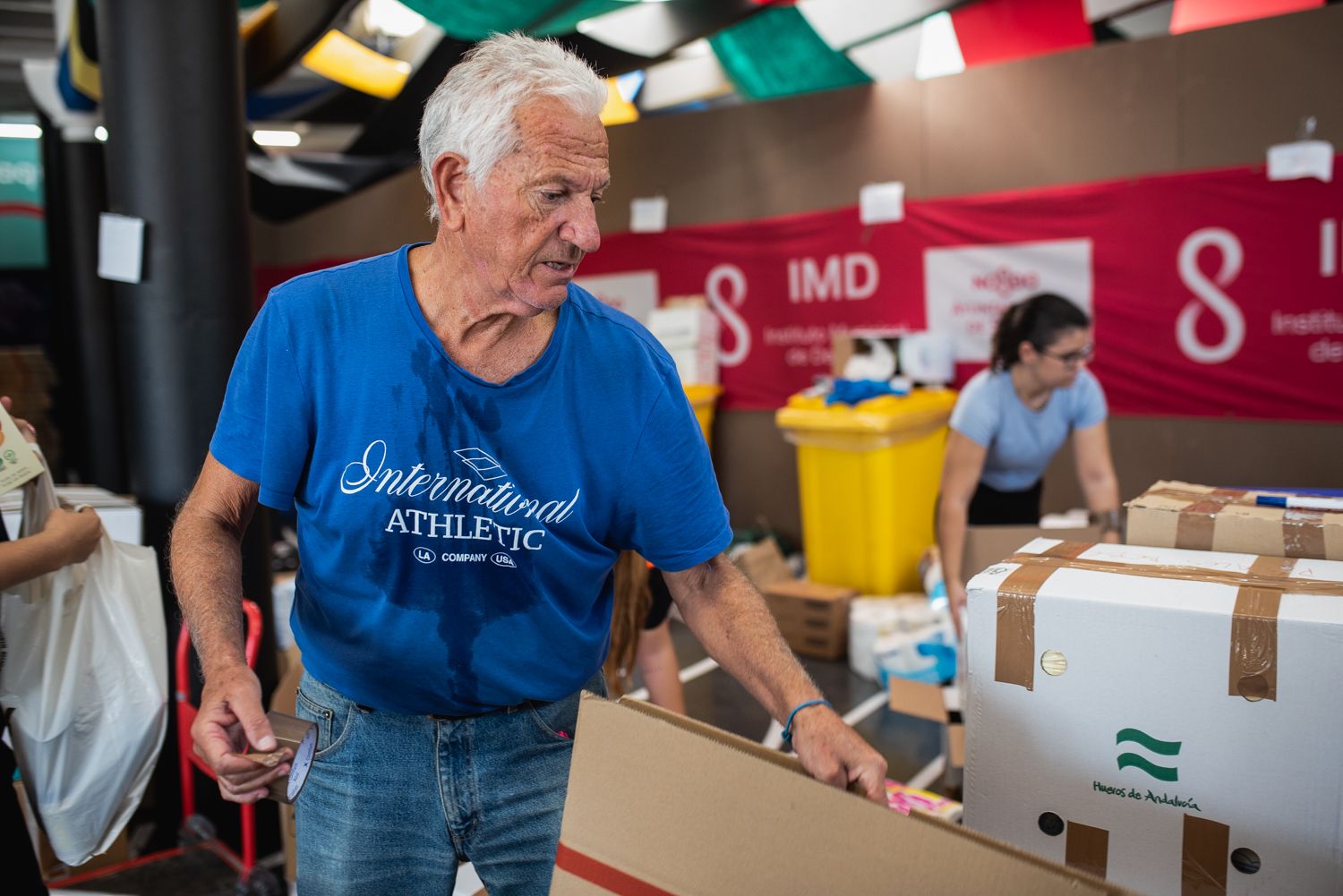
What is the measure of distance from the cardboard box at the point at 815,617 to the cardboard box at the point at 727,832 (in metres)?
3.61

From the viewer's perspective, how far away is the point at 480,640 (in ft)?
4.34

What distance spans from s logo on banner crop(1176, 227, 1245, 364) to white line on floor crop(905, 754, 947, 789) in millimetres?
2443

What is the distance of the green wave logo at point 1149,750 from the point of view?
1151mm

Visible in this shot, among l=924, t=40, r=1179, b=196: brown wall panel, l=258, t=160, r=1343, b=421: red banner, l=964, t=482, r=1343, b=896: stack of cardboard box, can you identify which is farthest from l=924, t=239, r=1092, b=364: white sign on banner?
l=964, t=482, r=1343, b=896: stack of cardboard box

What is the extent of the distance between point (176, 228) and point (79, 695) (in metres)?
1.46

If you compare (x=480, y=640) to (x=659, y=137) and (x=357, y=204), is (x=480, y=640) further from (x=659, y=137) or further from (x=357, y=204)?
(x=357, y=204)

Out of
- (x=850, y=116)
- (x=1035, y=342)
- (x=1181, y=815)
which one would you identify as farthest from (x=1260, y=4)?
(x=1181, y=815)

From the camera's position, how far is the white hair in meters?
1.20

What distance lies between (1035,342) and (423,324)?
7.36 feet

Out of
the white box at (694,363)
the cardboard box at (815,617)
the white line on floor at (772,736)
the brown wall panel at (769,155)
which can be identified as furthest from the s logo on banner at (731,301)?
the white line on floor at (772,736)

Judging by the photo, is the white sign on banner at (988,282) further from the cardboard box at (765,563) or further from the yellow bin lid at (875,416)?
the cardboard box at (765,563)

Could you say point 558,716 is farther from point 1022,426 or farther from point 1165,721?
point 1022,426

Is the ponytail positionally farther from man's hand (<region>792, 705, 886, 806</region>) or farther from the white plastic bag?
the white plastic bag

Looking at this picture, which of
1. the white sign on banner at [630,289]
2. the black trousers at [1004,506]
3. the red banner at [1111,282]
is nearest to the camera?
the black trousers at [1004,506]
